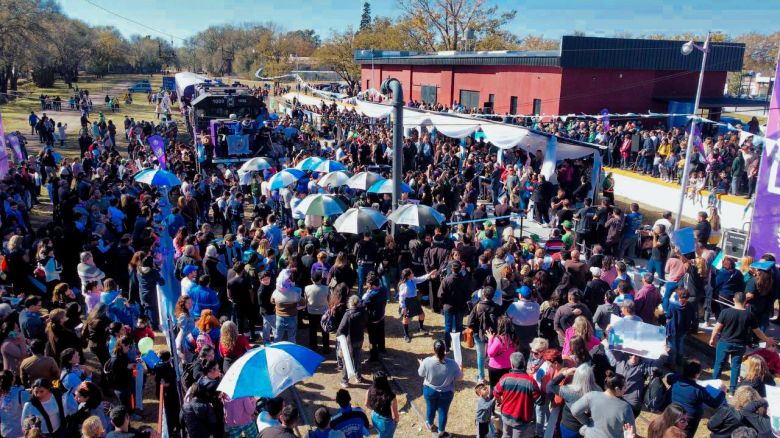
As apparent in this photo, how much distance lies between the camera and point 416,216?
10281 millimetres

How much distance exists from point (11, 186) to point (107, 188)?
212 centimetres

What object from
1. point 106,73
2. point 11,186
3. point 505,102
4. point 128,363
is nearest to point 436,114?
point 505,102

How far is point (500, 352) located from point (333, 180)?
8238 mm

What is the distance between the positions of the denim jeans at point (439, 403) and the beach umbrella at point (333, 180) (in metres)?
8.17

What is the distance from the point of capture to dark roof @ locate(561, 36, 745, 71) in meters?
27.3

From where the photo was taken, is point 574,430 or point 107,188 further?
point 107,188

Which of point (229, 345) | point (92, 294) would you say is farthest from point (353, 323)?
point (92, 294)

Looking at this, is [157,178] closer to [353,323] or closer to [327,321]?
[327,321]

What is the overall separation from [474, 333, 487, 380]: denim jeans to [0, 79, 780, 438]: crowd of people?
0.05 metres

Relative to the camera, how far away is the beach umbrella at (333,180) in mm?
13938

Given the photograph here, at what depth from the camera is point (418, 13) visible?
5603cm

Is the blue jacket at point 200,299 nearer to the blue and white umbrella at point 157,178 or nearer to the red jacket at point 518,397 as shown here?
the red jacket at point 518,397

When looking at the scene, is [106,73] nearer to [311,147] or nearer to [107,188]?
[311,147]

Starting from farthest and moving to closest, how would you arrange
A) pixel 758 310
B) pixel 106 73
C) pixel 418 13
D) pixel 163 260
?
pixel 106 73
pixel 418 13
pixel 163 260
pixel 758 310
